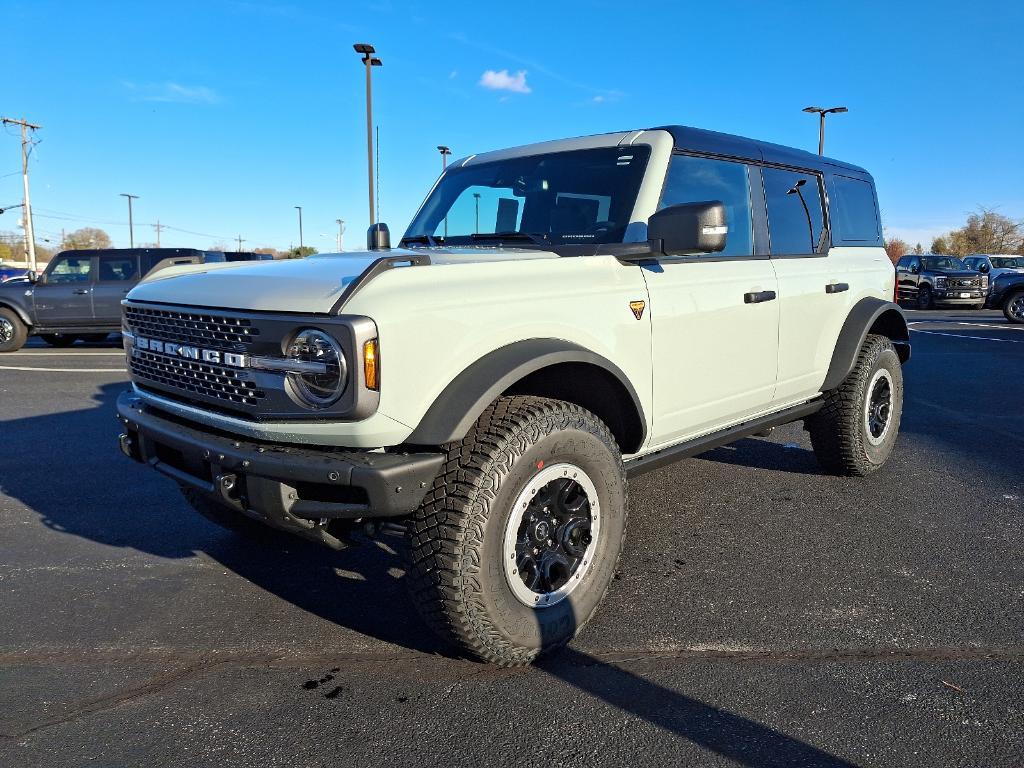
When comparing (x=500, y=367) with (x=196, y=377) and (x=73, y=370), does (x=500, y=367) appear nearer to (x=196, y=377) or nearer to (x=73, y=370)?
(x=196, y=377)

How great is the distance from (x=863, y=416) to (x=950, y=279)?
22.8 meters

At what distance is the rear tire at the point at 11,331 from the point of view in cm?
1362

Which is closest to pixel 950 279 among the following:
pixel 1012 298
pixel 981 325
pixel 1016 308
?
pixel 1012 298

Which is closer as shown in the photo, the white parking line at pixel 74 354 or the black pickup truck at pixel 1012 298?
the white parking line at pixel 74 354

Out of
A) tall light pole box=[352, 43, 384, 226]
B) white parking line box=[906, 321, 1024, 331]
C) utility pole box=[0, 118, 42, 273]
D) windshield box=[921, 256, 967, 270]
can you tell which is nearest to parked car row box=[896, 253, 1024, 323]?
windshield box=[921, 256, 967, 270]

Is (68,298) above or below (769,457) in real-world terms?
above

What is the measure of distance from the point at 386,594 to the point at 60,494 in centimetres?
269

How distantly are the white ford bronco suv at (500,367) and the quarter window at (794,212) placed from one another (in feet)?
0.11

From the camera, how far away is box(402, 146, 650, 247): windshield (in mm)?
3484

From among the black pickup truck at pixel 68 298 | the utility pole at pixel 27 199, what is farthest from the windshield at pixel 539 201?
the utility pole at pixel 27 199

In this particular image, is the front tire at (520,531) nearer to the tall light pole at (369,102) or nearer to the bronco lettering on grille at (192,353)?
the bronco lettering on grille at (192,353)

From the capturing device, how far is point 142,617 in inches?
124

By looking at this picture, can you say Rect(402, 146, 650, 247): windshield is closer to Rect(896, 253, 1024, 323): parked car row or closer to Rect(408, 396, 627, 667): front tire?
Rect(408, 396, 627, 667): front tire

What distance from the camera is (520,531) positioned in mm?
2746
